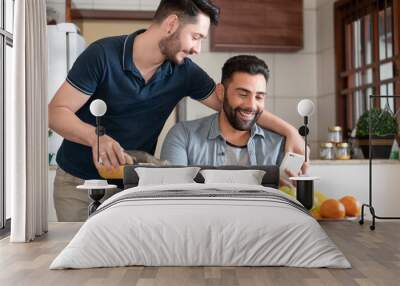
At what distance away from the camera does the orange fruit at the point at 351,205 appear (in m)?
5.52

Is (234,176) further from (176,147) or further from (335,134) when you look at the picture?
(335,134)

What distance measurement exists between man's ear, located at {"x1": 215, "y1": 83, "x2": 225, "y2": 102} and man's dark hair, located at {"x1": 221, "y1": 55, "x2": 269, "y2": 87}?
0.04 m

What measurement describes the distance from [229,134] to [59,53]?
5.75 feet

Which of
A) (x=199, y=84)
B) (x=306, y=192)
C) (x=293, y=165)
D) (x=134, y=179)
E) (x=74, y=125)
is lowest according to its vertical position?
(x=306, y=192)

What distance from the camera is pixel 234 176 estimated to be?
5.29 meters

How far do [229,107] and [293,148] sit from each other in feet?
2.38

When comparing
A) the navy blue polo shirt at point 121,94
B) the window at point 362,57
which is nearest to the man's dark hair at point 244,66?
the navy blue polo shirt at point 121,94

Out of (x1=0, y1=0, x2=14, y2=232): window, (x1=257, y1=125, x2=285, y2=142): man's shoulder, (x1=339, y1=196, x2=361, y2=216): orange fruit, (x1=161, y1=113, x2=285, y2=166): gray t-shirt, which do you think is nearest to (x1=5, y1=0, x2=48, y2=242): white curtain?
A: (x1=0, y1=0, x2=14, y2=232): window

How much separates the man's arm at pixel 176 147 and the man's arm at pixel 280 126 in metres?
0.36

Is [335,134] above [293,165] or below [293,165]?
above

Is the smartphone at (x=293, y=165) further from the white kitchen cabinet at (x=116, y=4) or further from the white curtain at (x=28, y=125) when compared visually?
the white curtain at (x=28, y=125)

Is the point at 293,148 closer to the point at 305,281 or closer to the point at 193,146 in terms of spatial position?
the point at 193,146

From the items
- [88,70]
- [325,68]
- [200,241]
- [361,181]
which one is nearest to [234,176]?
[361,181]

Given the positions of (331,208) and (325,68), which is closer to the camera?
(331,208)
